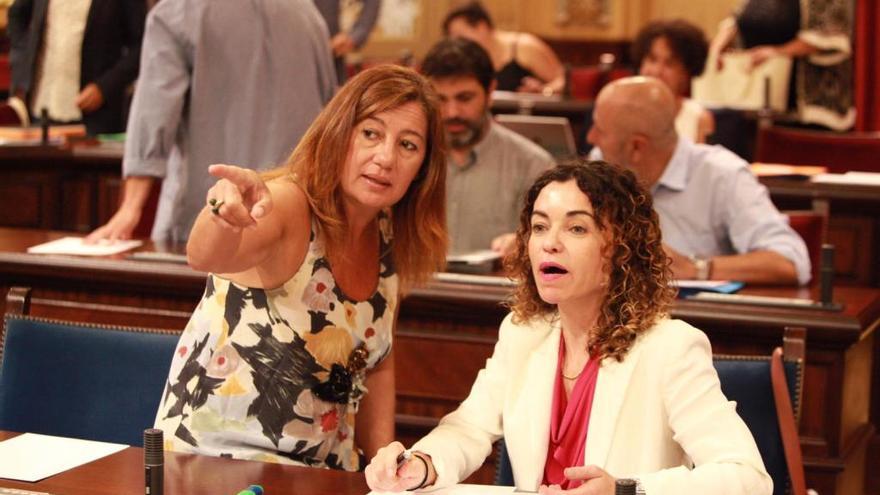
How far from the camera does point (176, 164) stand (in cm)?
381

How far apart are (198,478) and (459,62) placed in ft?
8.28

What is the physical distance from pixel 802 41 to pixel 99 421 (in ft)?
17.0

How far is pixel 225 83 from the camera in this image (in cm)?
373

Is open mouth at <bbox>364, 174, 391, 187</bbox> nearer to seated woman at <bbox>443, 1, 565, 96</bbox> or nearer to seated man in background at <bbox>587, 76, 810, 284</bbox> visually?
seated man in background at <bbox>587, 76, 810, 284</bbox>

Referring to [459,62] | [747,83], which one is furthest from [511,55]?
[459,62]

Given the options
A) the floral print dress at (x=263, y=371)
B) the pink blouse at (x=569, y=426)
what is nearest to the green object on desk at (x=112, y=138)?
the floral print dress at (x=263, y=371)

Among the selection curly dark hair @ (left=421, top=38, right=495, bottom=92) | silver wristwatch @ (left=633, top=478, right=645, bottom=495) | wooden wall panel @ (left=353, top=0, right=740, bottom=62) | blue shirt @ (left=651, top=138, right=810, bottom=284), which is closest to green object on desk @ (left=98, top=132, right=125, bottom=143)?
curly dark hair @ (left=421, top=38, right=495, bottom=92)

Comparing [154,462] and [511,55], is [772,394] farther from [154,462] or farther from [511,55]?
[511,55]

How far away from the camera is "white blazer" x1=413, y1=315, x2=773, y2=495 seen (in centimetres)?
198

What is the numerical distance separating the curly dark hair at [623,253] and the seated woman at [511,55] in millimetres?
6275

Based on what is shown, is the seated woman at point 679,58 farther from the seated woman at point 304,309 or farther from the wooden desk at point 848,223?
the seated woman at point 304,309

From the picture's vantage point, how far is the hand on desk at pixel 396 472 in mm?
A: 2002

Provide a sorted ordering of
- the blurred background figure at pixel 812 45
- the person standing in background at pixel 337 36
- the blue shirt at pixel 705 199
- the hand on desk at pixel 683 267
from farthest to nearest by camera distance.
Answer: the blurred background figure at pixel 812 45
the person standing in background at pixel 337 36
the blue shirt at pixel 705 199
the hand on desk at pixel 683 267

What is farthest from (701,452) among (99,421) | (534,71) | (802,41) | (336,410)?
(534,71)
